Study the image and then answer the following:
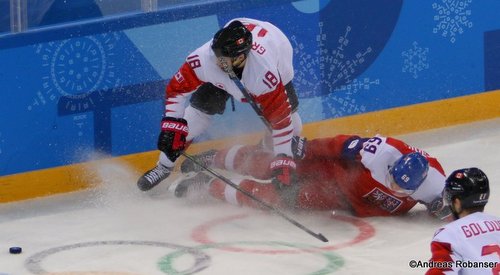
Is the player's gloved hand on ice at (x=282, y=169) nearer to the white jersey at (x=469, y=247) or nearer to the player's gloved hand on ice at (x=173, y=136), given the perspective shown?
the player's gloved hand on ice at (x=173, y=136)

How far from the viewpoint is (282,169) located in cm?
604

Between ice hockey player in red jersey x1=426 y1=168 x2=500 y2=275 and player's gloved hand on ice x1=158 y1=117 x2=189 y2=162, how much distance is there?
7.83 ft

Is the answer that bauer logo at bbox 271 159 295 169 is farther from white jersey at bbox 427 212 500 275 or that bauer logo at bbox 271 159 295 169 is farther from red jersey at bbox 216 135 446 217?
white jersey at bbox 427 212 500 275

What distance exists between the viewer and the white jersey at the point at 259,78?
5941 millimetres

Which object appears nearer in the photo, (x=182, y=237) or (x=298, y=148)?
(x=182, y=237)

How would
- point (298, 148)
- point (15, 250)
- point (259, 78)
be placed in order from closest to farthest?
point (15, 250) → point (259, 78) → point (298, 148)

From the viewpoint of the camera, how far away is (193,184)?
6480mm

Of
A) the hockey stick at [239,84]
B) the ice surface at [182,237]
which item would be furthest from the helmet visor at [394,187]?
the hockey stick at [239,84]

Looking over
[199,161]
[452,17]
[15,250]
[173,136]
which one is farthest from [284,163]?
[452,17]

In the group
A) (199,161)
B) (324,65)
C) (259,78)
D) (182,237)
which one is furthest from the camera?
(324,65)

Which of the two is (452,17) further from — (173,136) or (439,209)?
(173,136)

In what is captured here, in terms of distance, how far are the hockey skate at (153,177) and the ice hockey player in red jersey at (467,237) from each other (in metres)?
2.75

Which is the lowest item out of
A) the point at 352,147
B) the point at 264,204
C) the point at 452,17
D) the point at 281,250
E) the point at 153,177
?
the point at 281,250

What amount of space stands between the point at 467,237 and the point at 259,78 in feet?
7.70
